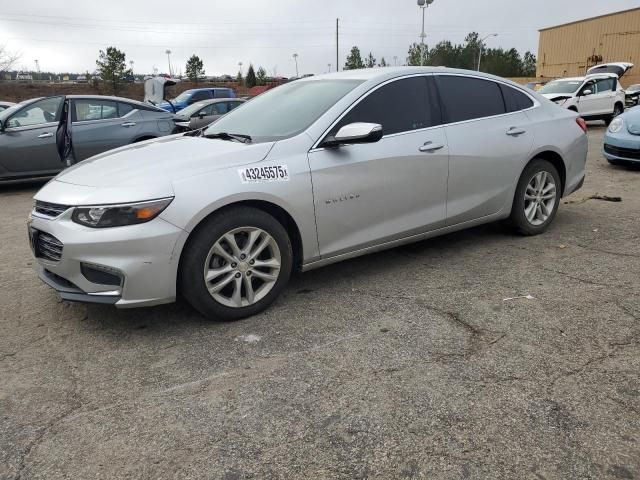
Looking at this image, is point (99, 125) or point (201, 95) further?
point (201, 95)

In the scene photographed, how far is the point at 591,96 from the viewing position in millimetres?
16875

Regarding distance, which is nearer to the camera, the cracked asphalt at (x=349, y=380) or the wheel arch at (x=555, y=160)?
the cracked asphalt at (x=349, y=380)

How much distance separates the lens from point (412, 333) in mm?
3209

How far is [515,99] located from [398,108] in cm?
141

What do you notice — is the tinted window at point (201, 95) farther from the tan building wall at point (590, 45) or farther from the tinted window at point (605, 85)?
the tan building wall at point (590, 45)

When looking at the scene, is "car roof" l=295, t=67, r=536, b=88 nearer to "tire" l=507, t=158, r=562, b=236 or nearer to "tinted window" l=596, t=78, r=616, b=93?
"tire" l=507, t=158, r=562, b=236

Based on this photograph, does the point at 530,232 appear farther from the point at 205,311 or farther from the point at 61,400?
the point at 61,400

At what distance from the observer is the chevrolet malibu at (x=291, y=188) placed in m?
3.12

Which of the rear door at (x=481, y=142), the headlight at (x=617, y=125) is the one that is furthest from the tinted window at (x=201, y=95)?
the rear door at (x=481, y=142)

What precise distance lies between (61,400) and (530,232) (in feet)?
13.5

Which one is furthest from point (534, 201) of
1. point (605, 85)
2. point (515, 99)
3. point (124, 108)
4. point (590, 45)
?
point (590, 45)

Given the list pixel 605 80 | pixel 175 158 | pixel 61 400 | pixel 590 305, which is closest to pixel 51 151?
pixel 175 158

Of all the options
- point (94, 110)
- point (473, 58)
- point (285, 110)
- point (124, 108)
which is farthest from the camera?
point (473, 58)

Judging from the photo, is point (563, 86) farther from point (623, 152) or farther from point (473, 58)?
point (473, 58)
